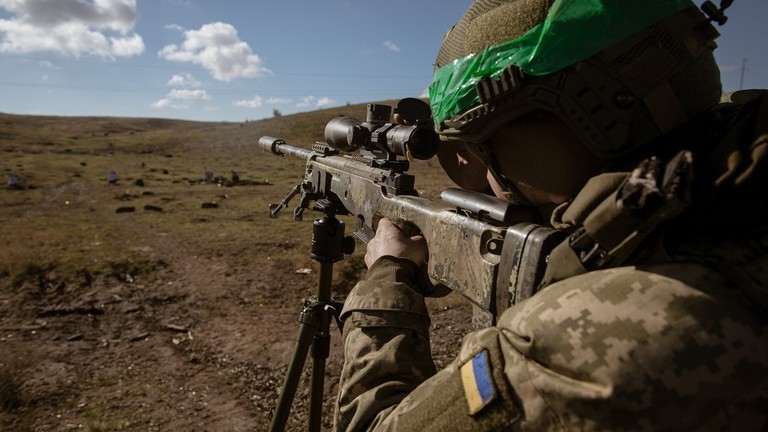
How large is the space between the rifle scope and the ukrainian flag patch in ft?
4.82

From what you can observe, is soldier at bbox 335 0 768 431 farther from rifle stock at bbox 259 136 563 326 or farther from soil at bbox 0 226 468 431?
soil at bbox 0 226 468 431

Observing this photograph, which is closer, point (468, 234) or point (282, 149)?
point (468, 234)

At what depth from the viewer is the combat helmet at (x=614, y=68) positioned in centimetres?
143

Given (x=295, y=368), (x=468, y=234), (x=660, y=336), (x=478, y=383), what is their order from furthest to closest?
(x=295, y=368) → (x=468, y=234) → (x=478, y=383) → (x=660, y=336)

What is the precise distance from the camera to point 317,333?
11.6 feet

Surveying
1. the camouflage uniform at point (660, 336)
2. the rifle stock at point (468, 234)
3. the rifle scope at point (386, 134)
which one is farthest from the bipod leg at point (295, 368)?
the camouflage uniform at point (660, 336)

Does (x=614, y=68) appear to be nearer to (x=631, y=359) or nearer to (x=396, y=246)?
(x=631, y=359)

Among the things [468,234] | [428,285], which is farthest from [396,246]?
[468,234]

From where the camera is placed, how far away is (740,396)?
3.59 feet

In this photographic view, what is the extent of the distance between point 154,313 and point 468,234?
5.24 meters

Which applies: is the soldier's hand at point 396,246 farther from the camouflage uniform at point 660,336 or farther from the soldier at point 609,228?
the camouflage uniform at point 660,336

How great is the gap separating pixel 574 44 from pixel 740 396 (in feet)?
3.24

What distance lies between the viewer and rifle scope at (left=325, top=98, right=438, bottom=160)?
8.83 ft

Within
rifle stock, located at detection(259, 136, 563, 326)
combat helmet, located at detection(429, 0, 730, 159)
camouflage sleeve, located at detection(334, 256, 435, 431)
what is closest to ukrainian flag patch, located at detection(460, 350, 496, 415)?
rifle stock, located at detection(259, 136, 563, 326)
